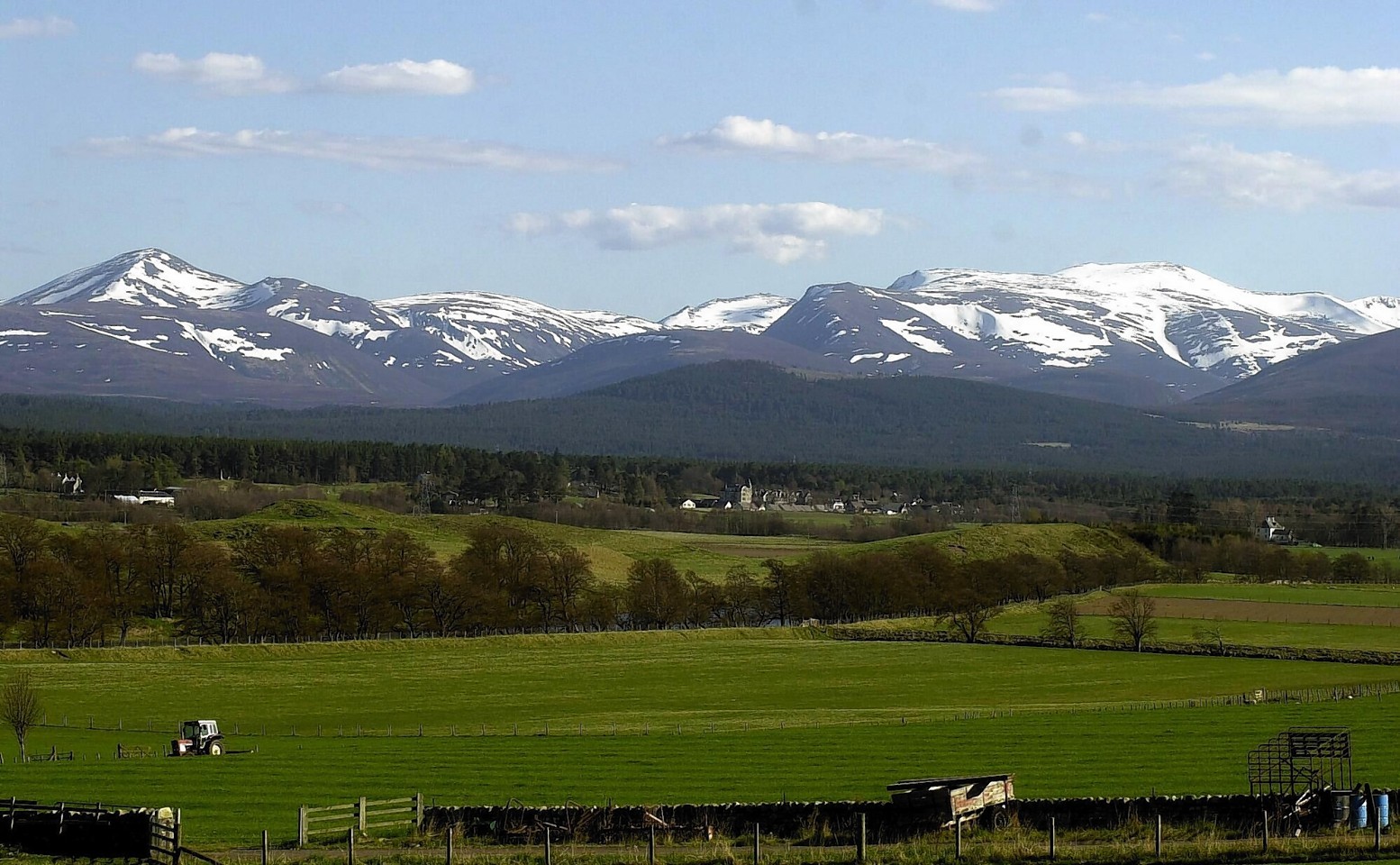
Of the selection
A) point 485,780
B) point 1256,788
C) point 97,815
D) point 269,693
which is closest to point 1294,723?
point 1256,788

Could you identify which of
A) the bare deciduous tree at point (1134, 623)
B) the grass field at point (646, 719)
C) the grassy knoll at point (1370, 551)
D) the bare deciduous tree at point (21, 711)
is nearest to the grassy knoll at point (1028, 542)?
the grassy knoll at point (1370, 551)

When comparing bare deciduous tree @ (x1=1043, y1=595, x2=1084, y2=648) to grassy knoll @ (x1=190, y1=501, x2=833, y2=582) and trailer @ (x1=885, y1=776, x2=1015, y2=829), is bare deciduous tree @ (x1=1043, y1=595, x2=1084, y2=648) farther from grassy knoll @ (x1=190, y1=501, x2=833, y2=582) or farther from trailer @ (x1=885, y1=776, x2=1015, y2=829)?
trailer @ (x1=885, y1=776, x2=1015, y2=829)

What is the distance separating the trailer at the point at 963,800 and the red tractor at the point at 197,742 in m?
30.3

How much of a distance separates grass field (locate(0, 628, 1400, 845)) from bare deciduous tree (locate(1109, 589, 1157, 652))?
472 centimetres

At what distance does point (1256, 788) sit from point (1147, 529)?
148710mm

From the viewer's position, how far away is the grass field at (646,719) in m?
45.9

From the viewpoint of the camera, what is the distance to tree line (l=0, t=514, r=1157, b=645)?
113 metres

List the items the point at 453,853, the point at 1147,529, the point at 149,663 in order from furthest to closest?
the point at 1147,529 < the point at 149,663 < the point at 453,853

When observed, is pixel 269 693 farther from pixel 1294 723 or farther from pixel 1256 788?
pixel 1256 788

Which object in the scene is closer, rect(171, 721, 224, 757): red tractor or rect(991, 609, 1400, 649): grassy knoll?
rect(171, 721, 224, 757): red tractor

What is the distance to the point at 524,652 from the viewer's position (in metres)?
105

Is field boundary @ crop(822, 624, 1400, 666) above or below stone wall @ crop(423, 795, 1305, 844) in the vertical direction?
below

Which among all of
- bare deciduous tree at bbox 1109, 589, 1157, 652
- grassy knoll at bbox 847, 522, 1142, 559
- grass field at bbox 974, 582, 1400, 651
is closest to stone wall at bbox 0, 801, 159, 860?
bare deciduous tree at bbox 1109, 589, 1157, 652

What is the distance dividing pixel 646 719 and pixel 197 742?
59.1 ft
